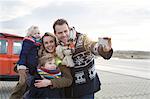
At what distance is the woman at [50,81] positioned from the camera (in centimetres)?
202

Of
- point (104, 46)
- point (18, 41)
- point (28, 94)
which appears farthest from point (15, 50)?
point (104, 46)

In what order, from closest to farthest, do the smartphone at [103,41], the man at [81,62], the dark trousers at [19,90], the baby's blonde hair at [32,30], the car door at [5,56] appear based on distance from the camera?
the smartphone at [103,41] → the man at [81,62] → the baby's blonde hair at [32,30] → the dark trousers at [19,90] → the car door at [5,56]

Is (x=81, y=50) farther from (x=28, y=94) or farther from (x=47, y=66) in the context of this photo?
(x=28, y=94)

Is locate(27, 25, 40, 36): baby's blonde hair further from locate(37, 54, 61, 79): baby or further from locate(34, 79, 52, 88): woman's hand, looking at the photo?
locate(34, 79, 52, 88): woman's hand

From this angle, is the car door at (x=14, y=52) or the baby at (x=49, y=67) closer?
the baby at (x=49, y=67)

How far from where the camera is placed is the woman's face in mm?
2020

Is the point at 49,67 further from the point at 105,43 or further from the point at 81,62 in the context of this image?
the point at 105,43

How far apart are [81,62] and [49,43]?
244mm

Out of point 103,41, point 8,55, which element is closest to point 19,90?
point 103,41

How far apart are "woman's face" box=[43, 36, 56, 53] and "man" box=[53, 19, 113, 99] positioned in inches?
1.8

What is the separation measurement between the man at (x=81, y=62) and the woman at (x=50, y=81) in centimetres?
5

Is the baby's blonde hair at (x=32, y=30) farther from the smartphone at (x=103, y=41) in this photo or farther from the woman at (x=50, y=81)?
the smartphone at (x=103, y=41)

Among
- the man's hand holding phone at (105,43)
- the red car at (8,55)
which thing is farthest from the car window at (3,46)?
the man's hand holding phone at (105,43)

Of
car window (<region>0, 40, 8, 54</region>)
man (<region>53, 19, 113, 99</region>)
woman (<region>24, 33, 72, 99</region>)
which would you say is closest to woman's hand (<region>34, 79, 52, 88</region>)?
woman (<region>24, 33, 72, 99</region>)
